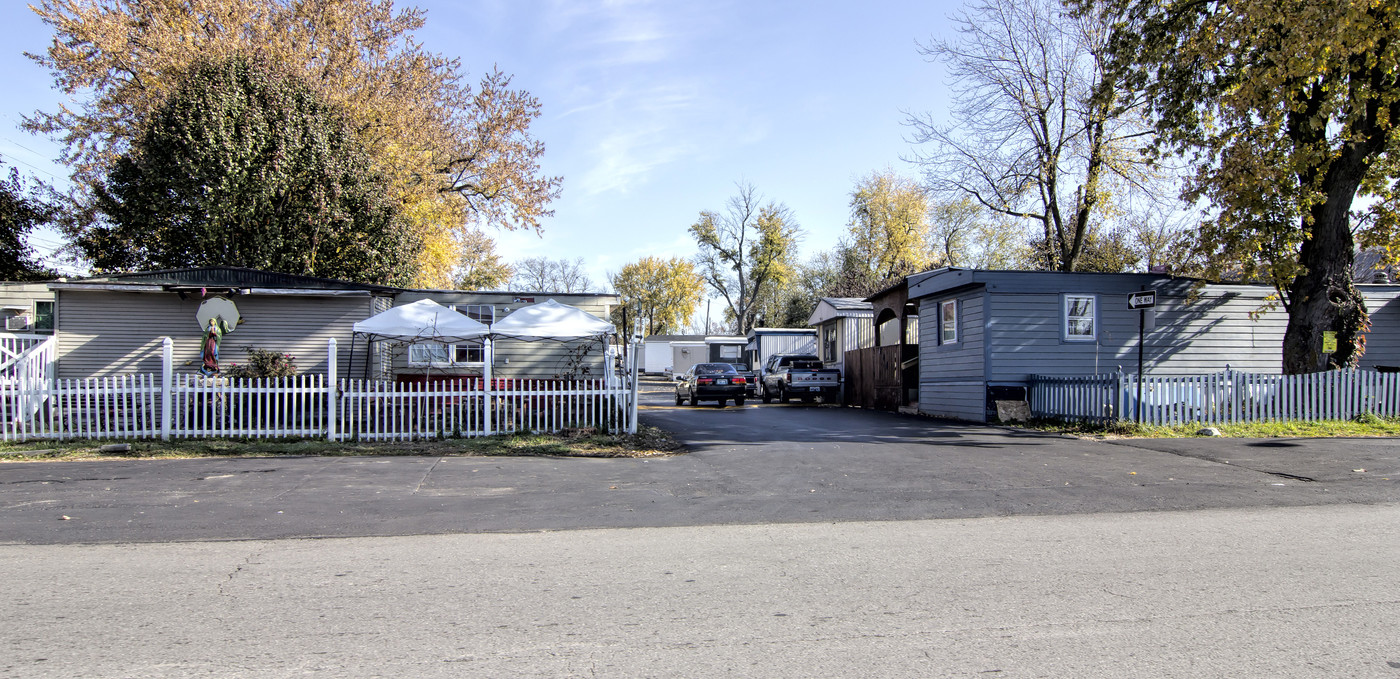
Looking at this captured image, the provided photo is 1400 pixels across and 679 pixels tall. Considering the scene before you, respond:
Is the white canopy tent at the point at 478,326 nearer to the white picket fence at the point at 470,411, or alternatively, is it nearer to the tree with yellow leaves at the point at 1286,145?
the white picket fence at the point at 470,411

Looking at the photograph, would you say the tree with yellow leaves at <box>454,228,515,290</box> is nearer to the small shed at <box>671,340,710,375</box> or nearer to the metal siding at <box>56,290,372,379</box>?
the small shed at <box>671,340,710,375</box>

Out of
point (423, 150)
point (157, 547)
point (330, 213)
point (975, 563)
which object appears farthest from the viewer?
point (423, 150)

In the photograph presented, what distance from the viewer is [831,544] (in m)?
6.44

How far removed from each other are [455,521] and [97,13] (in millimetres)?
26729

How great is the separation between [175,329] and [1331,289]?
2620 cm

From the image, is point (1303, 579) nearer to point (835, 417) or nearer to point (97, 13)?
point (835, 417)

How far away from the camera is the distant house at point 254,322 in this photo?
18219mm

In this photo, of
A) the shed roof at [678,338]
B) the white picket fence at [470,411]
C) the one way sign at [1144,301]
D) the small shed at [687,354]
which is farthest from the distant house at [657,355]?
the one way sign at [1144,301]

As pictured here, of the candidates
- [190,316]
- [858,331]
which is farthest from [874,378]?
[190,316]

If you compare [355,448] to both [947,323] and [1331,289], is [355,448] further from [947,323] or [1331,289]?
[1331,289]

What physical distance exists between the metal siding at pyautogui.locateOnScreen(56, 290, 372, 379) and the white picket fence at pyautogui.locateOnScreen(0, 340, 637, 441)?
14.9 feet

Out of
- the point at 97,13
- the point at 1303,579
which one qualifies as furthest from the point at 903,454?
the point at 97,13

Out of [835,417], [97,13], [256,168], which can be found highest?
[97,13]

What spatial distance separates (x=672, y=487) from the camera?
9.24 meters
